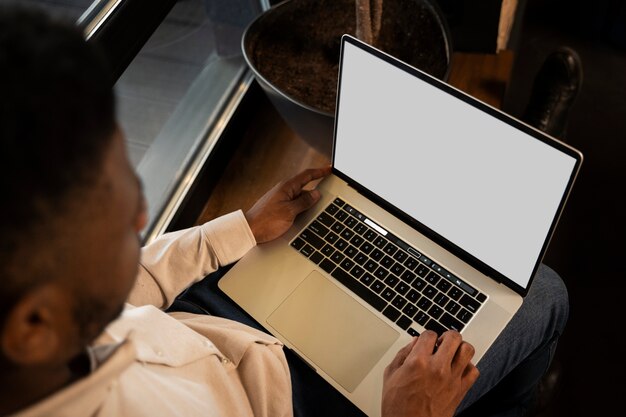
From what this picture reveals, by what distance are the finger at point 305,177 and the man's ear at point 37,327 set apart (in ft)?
1.79

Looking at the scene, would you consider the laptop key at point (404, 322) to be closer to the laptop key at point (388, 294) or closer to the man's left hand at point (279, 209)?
the laptop key at point (388, 294)

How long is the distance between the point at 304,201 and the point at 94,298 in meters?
0.53

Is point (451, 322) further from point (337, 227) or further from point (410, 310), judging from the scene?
point (337, 227)

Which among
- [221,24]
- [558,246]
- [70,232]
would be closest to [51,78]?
[70,232]

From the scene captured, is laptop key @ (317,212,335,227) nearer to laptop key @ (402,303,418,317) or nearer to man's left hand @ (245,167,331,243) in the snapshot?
man's left hand @ (245,167,331,243)

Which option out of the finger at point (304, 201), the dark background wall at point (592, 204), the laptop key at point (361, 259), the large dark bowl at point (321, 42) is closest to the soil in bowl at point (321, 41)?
the large dark bowl at point (321, 42)

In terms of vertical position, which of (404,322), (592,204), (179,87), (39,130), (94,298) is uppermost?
(39,130)

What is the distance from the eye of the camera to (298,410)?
85cm

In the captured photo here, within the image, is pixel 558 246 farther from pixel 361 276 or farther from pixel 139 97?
pixel 139 97

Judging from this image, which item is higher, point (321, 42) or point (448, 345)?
point (321, 42)

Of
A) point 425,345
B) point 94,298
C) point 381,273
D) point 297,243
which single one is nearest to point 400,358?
point 425,345

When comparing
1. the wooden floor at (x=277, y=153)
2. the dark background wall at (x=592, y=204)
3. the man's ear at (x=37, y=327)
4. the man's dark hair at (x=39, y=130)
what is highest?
the man's dark hair at (x=39, y=130)

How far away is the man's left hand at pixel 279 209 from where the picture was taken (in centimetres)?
94

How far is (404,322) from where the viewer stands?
34.0 inches
